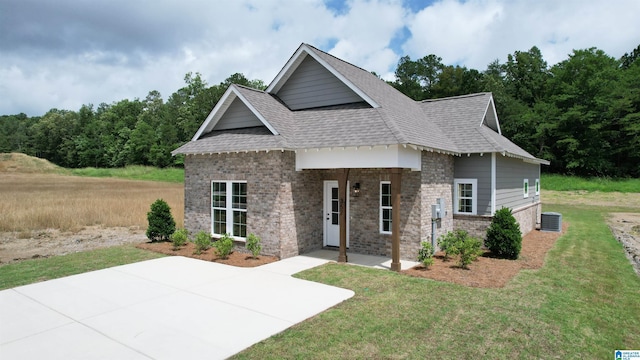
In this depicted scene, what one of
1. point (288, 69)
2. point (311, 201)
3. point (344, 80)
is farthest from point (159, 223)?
point (344, 80)

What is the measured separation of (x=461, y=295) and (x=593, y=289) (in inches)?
136

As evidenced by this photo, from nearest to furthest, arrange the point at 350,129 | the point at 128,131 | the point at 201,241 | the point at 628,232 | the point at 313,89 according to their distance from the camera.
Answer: the point at 350,129 → the point at 201,241 → the point at 313,89 → the point at 628,232 → the point at 128,131

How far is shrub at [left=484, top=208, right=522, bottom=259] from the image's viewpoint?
11922 mm

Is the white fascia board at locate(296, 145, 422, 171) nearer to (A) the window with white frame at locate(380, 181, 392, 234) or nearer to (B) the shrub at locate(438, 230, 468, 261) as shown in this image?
(A) the window with white frame at locate(380, 181, 392, 234)

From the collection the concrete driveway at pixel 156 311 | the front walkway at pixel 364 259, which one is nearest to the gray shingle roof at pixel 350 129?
the front walkway at pixel 364 259

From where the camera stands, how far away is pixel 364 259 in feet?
38.8

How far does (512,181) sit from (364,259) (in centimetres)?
860

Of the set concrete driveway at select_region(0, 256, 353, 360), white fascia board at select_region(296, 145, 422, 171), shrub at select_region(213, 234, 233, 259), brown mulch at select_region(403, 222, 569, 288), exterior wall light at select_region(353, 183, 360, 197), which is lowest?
concrete driveway at select_region(0, 256, 353, 360)

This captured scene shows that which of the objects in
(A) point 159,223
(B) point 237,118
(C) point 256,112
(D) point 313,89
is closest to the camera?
(C) point 256,112

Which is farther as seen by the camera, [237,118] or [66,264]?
[237,118]

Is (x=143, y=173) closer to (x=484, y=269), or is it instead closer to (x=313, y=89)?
(x=313, y=89)

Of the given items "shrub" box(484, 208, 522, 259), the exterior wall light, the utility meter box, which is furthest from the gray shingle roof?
"shrub" box(484, 208, 522, 259)

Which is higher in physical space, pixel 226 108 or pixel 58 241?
pixel 226 108

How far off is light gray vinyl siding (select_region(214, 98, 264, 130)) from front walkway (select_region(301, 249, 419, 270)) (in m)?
5.08
